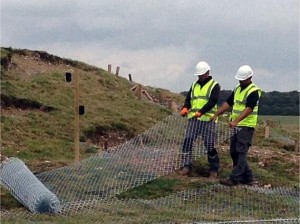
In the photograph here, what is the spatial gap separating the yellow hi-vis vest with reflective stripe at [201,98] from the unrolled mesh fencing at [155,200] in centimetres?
20

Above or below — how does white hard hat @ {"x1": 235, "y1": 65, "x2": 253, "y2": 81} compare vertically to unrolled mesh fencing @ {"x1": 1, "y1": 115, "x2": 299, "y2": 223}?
Result: above

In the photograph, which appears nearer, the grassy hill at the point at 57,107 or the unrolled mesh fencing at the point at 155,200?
the unrolled mesh fencing at the point at 155,200

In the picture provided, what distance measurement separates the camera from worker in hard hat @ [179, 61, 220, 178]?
10547 millimetres

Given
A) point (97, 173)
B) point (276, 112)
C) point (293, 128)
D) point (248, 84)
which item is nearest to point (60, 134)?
point (97, 173)

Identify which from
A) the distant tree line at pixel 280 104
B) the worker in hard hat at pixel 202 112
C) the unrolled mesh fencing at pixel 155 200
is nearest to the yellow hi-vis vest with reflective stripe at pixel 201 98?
the worker in hard hat at pixel 202 112

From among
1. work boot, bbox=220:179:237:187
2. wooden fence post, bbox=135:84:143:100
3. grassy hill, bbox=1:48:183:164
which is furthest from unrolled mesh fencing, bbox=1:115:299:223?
wooden fence post, bbox=135:84:143:100

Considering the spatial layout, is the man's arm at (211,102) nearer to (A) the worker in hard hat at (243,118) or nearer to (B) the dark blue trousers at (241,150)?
(A) the worker in hard hat at (243,118)

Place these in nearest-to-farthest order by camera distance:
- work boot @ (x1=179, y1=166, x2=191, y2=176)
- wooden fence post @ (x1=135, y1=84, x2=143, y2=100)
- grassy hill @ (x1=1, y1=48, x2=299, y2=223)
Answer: work boot @ (x1=179, y1=166, x2=191, y2=176) < grassy hill @ (x1=1, y1=48, x2=299, y2=223) < wooden fence post @ (x1=135, y1=84, x2=143, y2=100)

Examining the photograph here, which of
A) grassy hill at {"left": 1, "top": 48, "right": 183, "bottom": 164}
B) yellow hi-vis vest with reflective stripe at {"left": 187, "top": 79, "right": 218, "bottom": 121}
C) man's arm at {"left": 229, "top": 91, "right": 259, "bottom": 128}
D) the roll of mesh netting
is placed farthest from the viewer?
grassy hill at {"left": 1, "top": 48, "right": 183, "bottom": 164}

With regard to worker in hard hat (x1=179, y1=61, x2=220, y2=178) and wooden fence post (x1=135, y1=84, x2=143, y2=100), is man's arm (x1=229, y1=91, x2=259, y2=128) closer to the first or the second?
worker in hard hat (x1=179, y1=61, x2=220, y2=178)

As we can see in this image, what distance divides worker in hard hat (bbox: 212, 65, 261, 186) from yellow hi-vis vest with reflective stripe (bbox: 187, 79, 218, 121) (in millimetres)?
494

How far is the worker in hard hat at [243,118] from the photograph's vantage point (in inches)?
393

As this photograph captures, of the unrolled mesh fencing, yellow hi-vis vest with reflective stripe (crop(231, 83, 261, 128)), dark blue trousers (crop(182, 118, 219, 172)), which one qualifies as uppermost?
yellow hi-vis vest with reflective stripe (crop(231, 83, 261, 128))

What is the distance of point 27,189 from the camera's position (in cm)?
895
